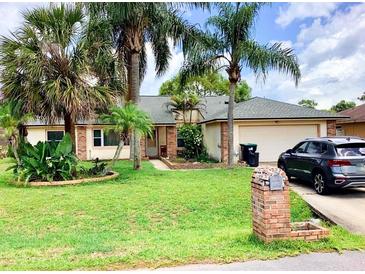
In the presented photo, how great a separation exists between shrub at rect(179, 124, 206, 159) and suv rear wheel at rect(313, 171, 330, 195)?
41.4 ft

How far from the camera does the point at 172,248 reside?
218 inches

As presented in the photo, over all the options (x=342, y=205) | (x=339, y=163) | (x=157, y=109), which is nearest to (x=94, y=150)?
(x=157, y=109)

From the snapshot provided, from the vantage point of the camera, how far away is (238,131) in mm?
19969

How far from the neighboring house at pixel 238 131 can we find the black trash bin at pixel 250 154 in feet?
2.57

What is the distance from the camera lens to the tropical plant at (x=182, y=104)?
25828 millimetres

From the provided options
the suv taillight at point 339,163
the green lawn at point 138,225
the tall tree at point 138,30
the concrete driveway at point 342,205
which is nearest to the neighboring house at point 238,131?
the tall tree at point 138,30

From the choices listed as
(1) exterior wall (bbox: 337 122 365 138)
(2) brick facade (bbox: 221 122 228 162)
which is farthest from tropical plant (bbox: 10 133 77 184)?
(1) exterior wall (bbox: 337 122 365 138)

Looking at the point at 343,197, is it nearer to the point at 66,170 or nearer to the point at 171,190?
the point at 171,190

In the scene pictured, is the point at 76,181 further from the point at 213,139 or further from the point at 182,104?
the point at 182,104

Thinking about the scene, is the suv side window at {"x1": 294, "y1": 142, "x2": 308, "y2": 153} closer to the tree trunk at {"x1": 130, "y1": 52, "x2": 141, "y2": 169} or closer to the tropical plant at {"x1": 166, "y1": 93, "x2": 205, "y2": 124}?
the tree trunk at {"x1": 130, "y1": 52, "x2": 141, "y2": 169}

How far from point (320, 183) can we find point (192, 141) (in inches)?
524

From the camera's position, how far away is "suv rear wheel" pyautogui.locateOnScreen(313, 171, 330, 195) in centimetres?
1035

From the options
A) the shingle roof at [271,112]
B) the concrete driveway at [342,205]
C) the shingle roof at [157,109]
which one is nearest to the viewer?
the concrete driveway at [342,205]

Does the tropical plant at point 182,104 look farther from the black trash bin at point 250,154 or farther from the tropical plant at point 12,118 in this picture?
the tropical plant at point 12,118
